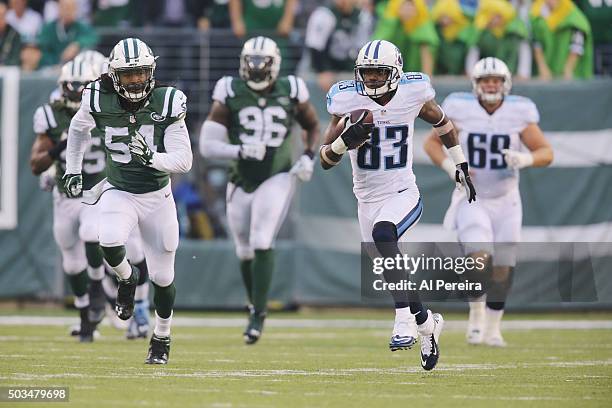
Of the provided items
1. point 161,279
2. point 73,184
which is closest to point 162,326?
point 161,279

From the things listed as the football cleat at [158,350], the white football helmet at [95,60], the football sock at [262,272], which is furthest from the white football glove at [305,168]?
the football cleat at [158,350]

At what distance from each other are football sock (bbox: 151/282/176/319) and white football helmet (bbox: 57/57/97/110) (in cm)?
247

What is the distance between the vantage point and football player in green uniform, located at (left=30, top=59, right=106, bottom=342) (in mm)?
9781

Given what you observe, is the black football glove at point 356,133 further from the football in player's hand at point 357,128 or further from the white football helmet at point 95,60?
the white football helmet at point 95,60

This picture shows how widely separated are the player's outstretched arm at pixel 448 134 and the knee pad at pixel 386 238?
67 cm

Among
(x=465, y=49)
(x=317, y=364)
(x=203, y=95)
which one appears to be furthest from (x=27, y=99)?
(x=317, y=364)

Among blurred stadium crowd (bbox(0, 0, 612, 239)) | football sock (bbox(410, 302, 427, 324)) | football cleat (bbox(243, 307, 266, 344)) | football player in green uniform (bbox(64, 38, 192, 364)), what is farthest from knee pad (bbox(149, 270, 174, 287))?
blurred stadium crowd (bbox(0, 0, 612, 239))

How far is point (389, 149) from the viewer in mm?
7969

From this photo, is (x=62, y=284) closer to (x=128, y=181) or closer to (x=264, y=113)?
(x=264, y=113)

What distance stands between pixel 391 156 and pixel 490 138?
225cm

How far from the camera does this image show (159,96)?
780cm

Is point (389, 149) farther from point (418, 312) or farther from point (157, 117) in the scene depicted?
point (157, 117)

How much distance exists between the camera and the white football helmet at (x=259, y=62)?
1008cm

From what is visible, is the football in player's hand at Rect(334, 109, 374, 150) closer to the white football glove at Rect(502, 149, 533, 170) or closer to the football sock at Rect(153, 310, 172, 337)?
the football sock at Rect(153, 310, 172, 337)
